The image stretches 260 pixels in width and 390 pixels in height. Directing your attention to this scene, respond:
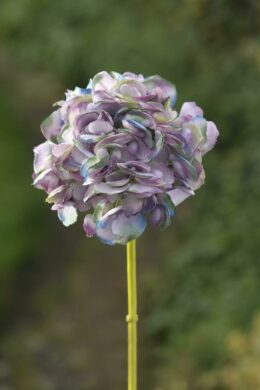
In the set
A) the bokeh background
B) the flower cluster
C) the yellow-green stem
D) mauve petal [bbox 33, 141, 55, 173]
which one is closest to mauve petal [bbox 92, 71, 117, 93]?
the flower cluster

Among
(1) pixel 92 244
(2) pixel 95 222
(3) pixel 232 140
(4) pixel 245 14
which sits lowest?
(2) pixel 95 222

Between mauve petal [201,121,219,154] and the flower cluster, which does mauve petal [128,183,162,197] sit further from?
mauve petal [201,121,219,154]

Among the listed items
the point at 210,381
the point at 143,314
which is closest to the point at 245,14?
the point at 143,314

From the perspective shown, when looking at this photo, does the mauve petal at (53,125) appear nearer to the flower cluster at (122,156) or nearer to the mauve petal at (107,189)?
the flower cluster at (122,156)

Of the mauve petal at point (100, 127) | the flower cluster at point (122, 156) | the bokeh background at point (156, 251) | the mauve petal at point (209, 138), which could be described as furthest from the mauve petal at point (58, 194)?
the bokeh background at point (156, 251)

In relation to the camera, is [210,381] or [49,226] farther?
[49,226]

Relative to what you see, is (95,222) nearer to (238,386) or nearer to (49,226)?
(238,386)

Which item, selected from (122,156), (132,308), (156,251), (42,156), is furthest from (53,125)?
(156,251)
